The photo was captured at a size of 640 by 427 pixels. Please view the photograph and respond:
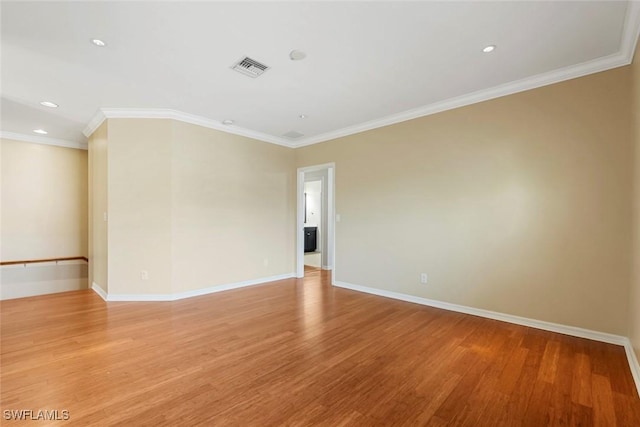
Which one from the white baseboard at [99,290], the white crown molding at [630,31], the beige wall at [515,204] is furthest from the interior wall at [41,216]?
the white crown molding at [630,31]

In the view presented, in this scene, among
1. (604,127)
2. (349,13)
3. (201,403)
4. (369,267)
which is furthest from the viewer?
(369,267)

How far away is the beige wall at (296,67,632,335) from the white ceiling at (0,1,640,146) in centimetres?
34

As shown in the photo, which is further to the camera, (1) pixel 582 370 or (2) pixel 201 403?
(1) pixel 582 370

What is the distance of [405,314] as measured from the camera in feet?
11.7

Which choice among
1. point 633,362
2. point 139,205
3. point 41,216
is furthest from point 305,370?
point 41,216

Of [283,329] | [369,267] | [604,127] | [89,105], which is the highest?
[89,105]

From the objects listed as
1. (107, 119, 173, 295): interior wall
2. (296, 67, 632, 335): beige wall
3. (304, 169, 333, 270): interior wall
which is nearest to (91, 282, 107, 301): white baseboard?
(107, 119, 173, 295): interior wall

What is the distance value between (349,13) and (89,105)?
390 centimetres

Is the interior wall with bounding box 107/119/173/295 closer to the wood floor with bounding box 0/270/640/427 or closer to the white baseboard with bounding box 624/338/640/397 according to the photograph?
the wood floor with bounding box 0/270/640/427

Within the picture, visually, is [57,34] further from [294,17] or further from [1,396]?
[1,396]

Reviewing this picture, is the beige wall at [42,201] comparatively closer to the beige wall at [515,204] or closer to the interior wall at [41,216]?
the interior wall at [41,216]

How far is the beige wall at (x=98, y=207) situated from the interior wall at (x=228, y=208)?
1.11 metres

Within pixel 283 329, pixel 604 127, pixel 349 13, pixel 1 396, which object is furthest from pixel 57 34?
pixel 604 127

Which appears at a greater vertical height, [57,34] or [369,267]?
[57,34]
